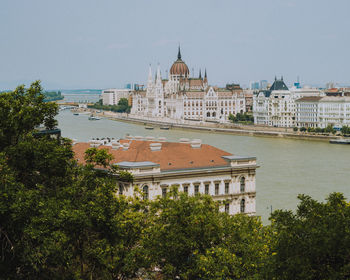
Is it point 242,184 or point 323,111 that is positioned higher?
point 242,184

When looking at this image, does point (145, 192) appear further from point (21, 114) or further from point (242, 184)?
point (21, 114)

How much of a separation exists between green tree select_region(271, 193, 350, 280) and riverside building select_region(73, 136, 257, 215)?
8.56 metres

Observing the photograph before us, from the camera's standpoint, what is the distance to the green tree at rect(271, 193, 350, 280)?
860 cm

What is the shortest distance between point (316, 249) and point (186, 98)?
9827 cm

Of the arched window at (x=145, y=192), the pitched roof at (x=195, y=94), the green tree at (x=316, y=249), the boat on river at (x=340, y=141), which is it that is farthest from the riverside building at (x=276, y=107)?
the green tree at (x=316, y=249)

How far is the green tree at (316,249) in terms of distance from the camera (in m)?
8.60

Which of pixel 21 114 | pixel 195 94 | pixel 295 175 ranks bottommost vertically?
pixel 295 175

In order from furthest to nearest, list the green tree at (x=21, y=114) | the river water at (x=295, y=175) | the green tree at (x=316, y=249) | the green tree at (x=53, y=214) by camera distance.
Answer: the river water at (x=295, y=175), the green tree at (x=21, y=114), the green tree at (x=53, y=214), the green tree at (x=316, y=249)

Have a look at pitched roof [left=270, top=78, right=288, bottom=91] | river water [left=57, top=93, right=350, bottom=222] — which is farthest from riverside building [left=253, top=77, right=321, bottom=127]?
river water [left=57, top=93, right=350, bottom=222]

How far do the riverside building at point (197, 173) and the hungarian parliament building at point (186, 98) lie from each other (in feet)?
254

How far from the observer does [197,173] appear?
1872 centimetres

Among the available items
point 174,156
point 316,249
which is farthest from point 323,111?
point 316,249

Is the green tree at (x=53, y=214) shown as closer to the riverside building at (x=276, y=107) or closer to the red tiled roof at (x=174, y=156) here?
→ the red tiled roof at (x=174, y=156)

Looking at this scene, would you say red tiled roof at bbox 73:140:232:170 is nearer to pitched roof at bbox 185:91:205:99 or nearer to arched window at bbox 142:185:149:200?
arched window at bbox 142:185:149:200
